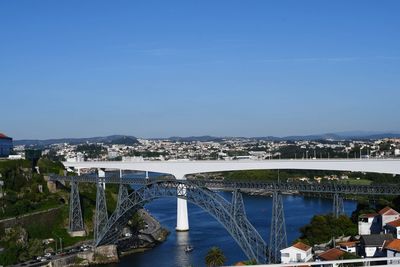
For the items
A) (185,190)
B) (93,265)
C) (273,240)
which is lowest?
(93,265)

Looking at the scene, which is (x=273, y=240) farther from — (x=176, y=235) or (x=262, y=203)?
(x=262, y=203)

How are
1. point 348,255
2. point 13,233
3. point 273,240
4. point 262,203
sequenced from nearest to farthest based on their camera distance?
point 348,255
point 273,240
point 13,233
point 262,203

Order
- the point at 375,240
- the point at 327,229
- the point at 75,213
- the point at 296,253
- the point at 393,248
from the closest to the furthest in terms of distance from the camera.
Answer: the point at 393,248, the point at 296,253, the point at 375,240, the point at 327,229, the point at 75,213

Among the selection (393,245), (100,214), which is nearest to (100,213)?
(100,214)

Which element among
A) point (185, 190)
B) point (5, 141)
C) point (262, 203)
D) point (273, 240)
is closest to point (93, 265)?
point (185, 190)

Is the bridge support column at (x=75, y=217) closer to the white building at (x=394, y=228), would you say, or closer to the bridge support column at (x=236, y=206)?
the bridge support column at (x=236, y=206)

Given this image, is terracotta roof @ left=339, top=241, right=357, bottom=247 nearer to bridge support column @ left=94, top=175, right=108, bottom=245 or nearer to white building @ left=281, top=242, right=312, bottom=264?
white building @ left=281, top=242, right=312, bottom=264

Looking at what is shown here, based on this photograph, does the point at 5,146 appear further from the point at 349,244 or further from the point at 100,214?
the point at 349,244
